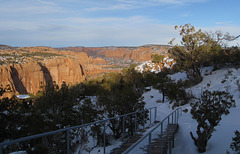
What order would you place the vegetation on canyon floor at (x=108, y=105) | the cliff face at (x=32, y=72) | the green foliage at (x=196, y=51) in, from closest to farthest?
the vegetation on canyon floor at (x=108, y=105) < the green foliage at (x=196, y=51) < the cliff face at (x=32, y=72)

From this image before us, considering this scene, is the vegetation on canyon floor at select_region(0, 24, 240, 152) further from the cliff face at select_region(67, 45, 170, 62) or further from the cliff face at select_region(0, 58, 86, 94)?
the cliff face at select_region(67, 45, 170, 62)

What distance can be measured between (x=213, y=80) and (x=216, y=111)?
1575 centimetres

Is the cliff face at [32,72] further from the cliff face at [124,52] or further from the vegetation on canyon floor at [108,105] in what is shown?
the cliff face at [124,52]

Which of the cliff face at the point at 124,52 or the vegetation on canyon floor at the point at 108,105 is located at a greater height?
the cliff face at the point at 124,52

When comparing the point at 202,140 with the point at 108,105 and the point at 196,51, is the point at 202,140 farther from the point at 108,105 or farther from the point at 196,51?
the point at 196,51

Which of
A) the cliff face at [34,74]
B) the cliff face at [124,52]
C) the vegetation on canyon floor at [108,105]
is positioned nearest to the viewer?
the vegetation on canyon floor at [108,105]

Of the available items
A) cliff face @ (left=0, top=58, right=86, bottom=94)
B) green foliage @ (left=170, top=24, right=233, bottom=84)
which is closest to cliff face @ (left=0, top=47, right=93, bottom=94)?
cliff face @ (left=0, top=58, right=86, bottom=94)

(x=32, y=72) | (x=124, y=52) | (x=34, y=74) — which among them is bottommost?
(x=34, y=74)

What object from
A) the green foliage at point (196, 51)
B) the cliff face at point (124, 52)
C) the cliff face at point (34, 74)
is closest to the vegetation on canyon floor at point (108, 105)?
the green foliage at point (196, 51)

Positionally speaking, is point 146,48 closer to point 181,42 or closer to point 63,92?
point 181,42

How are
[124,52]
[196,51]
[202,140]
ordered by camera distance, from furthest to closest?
[124,52], [196,51], [202,140]

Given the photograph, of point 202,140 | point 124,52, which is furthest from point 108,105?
point 124,52

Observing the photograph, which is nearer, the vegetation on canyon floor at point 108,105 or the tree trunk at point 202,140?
the tree trunk at point 202,140

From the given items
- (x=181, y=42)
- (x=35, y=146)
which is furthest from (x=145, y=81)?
(x=35, y=146)
